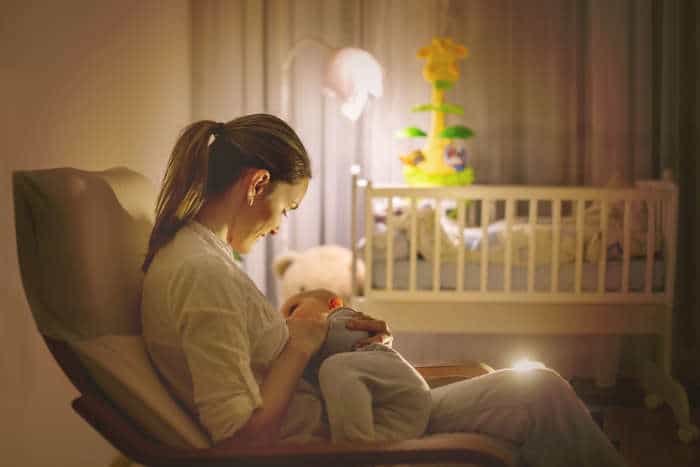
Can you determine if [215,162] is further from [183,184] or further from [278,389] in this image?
[278,389]

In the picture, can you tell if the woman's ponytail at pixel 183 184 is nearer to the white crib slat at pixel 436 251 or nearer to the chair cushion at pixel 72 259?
the chair cushion at pixel 72 259

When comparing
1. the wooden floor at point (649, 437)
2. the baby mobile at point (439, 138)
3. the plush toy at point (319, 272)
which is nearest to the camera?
the wooden floor at point (649, 437)

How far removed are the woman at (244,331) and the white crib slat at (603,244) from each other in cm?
152

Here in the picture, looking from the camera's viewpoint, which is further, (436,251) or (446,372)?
(436,251)

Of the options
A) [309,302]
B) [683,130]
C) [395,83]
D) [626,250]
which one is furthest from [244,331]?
[395,83]

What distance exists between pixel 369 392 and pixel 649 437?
168 cm

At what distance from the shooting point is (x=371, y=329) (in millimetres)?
1438

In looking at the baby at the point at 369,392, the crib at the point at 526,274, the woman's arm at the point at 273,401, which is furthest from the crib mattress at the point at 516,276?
the woman's arm at the point at 273,401

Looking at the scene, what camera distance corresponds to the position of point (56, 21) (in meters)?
1.49

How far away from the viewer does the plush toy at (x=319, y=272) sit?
127 inches

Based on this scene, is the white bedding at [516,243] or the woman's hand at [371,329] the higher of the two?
the white bedding at [516,243]

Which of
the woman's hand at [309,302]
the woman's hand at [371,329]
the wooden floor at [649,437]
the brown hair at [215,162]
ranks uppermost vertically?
the brown hair at [215,162]

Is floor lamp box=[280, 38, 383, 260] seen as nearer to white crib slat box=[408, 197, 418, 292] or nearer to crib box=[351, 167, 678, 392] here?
crib box=[351, 167, 678, 392]

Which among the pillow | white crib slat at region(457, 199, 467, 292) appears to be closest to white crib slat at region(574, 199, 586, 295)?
white crib slat at region(457, 199, 467, 292)
